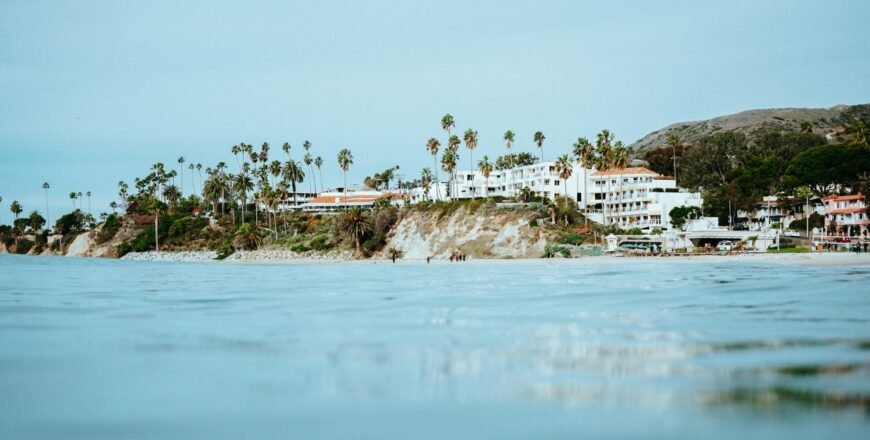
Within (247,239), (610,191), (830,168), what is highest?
(830,168)

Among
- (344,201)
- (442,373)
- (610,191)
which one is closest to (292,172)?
(344,201)

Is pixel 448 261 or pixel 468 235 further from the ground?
pixel 468 235

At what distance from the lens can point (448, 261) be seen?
84.2 m

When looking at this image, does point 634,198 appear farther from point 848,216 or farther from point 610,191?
point 848,216

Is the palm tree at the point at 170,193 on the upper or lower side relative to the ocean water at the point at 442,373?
upper

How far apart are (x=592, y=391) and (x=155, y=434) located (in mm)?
4524

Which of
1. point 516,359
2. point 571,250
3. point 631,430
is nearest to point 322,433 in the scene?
point 631,430

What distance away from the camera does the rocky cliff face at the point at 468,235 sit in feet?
285

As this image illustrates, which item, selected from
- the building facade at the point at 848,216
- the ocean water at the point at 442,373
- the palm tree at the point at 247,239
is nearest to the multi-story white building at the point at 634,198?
the building facade at the point at 848,216

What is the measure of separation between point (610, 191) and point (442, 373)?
360 feet

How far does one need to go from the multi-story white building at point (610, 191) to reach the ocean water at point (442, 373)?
8772 centimetres

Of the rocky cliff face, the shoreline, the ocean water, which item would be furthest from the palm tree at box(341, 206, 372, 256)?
the ocean water

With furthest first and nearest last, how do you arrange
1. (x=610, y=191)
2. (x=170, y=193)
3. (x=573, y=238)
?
(x=170, y=193) < (x=610, y=191) < (x=573, y=238)

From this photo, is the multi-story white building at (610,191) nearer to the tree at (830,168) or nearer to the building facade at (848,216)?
the tree at (830,168)
